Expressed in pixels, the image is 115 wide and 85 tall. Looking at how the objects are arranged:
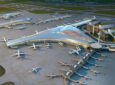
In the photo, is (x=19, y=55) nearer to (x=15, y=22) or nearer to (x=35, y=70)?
(x=35, y=70)

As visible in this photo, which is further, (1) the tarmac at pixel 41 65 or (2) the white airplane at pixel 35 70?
(2) the white airplane at pixel 35 70

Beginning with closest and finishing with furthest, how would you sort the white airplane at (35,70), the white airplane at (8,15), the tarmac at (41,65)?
the tarmac at (41,65), the white airplane at (35,70), the white airplane at (8,15)

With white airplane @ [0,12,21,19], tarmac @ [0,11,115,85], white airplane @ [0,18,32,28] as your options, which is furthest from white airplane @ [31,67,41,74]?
white airplane @ [0,12,21,19]

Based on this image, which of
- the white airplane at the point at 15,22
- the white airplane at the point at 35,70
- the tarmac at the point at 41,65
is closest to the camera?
the tarmac at the point at 41,65

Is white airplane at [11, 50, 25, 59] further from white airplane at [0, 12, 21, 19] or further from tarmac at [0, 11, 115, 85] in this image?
white airplane at [0, 12, 21, 19]

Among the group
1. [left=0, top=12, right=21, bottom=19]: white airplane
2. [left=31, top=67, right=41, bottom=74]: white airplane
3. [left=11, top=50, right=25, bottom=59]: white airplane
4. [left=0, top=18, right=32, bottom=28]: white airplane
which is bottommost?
[left=31, top=67, right=41, bottom=74]: white airplane

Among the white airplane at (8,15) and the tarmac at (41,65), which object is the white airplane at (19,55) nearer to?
the tarmac at (41,65)

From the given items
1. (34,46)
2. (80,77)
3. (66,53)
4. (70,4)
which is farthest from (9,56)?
(70,4)

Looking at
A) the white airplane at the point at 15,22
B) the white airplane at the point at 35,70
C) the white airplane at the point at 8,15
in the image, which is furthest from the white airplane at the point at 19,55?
the white airplane at the point at 8,15

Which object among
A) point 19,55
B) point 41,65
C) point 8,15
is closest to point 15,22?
point 8,15

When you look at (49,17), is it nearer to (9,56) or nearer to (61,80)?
(9,56)

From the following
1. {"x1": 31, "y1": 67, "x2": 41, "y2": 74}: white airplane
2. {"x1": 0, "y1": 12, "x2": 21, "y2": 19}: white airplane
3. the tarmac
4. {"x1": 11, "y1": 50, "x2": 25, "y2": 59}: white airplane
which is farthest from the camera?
{"x1": 0, "y1": 12, "x2": 21, "y2": 19}: white airplane

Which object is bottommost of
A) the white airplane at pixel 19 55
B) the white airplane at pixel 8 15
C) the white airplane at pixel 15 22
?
the white airplane at pixel 19 55
